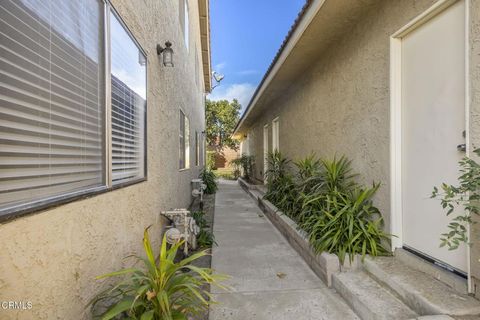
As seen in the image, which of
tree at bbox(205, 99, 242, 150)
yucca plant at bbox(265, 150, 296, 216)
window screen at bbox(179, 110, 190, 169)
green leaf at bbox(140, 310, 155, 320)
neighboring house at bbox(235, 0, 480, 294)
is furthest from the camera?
tree at bbox(205, 99, 242, 150)

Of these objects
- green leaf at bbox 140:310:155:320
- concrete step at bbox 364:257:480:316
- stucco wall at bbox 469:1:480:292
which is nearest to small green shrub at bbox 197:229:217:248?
concrete step at bbox 364:257:480:316

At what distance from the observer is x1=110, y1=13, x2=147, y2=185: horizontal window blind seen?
2.40 m

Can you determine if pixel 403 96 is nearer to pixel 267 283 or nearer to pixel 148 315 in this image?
pixel 267 283

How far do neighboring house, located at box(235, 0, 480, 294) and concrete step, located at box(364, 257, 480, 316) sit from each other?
0.20 metres

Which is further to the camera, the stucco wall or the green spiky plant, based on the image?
the green spiky plant

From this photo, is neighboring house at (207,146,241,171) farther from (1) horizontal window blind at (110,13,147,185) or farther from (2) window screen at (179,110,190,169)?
(1) horizontal window blind at (110,13,147,185)

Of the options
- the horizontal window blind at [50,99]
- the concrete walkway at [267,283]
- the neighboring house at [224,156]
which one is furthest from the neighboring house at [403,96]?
the neighboring house at [224,156]

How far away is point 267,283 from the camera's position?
3.18m

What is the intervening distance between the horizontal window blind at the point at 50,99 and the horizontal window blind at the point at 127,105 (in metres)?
0.27

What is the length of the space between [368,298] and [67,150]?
2.61 metres

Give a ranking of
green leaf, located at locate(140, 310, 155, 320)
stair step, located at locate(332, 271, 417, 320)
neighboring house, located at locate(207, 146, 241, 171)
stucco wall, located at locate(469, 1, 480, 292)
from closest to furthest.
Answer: green leaf, located at locate(140, 310, 155, 320)
stucco wall, located at locate(469, 1, 480, 292)
stair step, located at locate(332, 271, 417, 320)
neighboring house, located at locate(207, 146, 241, 171)

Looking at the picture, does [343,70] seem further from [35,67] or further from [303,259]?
[35,67]

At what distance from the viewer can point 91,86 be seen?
198 cm

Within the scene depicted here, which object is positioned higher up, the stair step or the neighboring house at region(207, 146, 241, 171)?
the neighboring house at region(207, 146, 241, 171)
